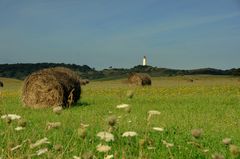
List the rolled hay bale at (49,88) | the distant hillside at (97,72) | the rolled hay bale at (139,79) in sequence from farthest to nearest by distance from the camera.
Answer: the distant hillside at (97,72) → the rolled hay bale at (139,79) → the rolled hay bale at (49,88)

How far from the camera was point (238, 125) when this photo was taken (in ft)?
42.6

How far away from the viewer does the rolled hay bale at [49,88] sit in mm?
22828

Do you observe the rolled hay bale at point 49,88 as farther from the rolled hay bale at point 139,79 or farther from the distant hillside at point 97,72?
the distant hillside at point 97,72

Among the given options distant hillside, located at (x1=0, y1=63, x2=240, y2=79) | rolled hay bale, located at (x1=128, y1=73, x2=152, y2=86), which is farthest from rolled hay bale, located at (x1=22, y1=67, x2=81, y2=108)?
distant hillside, located at (x1=0, y1=63, x2=240, y2=79)

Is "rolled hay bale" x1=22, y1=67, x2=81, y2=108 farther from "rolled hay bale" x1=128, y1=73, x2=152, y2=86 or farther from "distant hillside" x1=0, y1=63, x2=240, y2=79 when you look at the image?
"distant hillside" x1=0, y1=63, x2=240, y2=79

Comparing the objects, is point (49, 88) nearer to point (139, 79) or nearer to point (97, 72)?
point (139, 79)

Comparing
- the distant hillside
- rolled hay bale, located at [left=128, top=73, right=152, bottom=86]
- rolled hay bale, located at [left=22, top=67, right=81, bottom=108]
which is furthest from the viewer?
the distant hillside

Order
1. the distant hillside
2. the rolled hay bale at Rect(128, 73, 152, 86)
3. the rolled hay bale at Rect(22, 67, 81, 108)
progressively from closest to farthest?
the rolled hay bale at Rect(22, 67, 81, 108) → the rolled hay bale at Rect(128, 73, 152, 86) → the distant hillside

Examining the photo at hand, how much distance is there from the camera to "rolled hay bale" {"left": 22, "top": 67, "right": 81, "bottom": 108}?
22.8 meters

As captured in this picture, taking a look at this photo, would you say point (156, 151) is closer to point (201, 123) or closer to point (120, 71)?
point (201, 123)

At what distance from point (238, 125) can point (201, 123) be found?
1.01m

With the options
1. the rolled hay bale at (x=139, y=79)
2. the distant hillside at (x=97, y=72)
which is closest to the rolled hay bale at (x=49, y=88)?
the rolled hay bale at (x=139, y=79)

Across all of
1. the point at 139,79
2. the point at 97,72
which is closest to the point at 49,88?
the point at 139,79

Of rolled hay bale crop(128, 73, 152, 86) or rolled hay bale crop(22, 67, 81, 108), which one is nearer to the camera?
rolled hay bale crop(22, 67, 81, 108)
